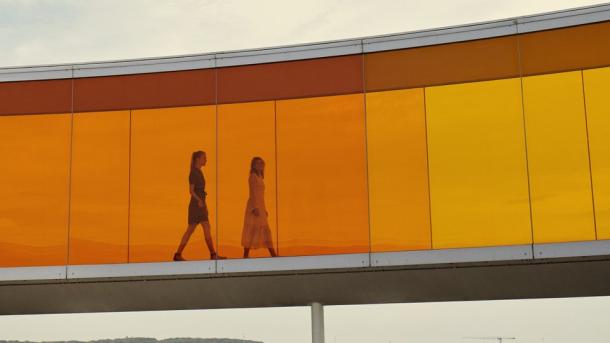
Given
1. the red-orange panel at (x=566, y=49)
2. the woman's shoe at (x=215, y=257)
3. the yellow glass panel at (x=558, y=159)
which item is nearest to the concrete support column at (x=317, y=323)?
the woman's shoe at (x=215, y=257)

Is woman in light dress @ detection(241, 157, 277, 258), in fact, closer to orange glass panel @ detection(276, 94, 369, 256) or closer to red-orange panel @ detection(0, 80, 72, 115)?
orange glass panel @ detection(276, 94, 369, 256)

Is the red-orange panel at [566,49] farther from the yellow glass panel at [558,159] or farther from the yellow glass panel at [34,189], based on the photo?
the yellow glass panel at [34,189]

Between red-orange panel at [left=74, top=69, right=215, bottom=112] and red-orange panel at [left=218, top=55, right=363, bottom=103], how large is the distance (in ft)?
1.25

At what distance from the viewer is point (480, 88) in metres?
16.1

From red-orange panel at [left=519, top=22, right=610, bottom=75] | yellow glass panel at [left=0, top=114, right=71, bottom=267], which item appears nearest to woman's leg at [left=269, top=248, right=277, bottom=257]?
yellow glass panel at [left=0, top=114, right=71, bottom=267]

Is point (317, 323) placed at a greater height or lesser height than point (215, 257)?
lesser

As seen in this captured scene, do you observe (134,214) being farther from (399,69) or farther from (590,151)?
(590,151)

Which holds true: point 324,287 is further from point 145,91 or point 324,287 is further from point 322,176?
point 145,91

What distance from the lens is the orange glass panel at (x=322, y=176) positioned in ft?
53.7

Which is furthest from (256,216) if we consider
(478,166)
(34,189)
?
(34,189)

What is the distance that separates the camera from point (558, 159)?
51.1ft

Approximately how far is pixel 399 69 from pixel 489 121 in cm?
189

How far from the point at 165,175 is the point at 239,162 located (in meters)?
1.47

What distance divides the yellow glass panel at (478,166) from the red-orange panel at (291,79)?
1.67 meters
